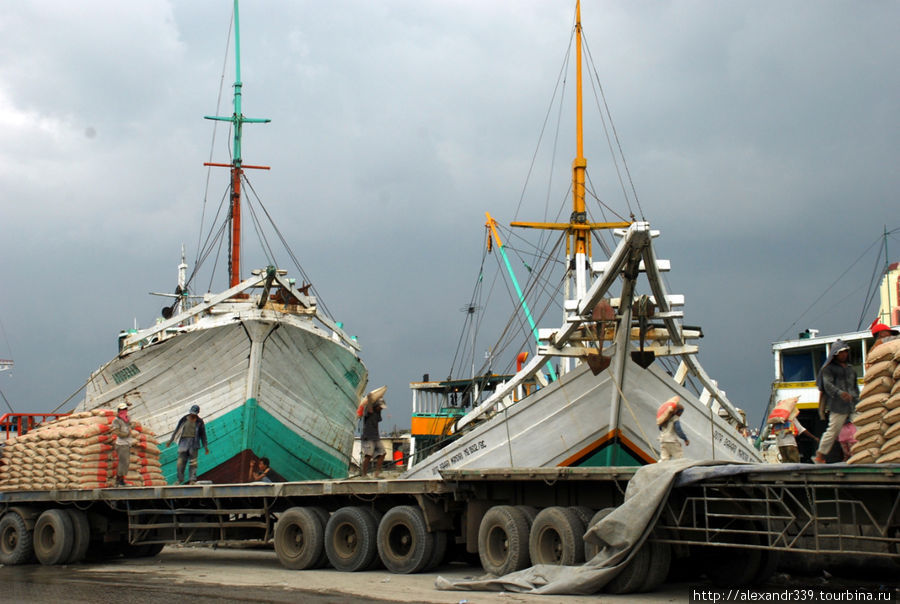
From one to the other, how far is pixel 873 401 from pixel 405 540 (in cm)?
560

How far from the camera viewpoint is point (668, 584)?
32.7 ft

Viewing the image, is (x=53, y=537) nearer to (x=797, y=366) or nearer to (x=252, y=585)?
(x=252, y=585)

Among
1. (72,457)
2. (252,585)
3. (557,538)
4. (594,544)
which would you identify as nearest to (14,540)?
(72,457)

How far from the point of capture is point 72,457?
14.6 metres

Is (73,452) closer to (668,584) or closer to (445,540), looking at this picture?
(445,540)

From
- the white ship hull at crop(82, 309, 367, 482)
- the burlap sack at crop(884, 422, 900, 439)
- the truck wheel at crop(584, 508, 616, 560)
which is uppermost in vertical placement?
the white ship hull at crop(82, 309, 367, 482)

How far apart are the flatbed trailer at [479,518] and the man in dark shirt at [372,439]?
2373 mm

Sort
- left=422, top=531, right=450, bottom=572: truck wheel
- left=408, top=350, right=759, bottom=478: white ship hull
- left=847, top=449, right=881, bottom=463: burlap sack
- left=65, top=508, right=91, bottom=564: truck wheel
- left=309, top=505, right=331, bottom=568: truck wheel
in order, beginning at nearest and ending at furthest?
1. left=847, top=449, right=881, bottom=463: burlap sack
2. left=422, top=531, right=450, bottom=572: truck wheel
3. left=309, top=505, right=331, bottom=568: truck wheel
4. left=65, top=508, right=91, bottom=564: truck wheel
5. left=408, top=350, right=759, bottom=478: white ship hull

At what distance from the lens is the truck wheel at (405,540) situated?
11.0 metres

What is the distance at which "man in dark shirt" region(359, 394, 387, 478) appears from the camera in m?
15.4

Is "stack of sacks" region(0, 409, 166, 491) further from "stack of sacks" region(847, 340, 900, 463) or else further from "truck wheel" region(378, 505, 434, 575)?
"stack of sacks" region(847, 340, 900, 463)

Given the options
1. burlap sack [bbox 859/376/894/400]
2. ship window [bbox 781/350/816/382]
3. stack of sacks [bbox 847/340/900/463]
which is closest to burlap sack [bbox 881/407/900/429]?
stack of sacks [bbox 847/340/900/463]

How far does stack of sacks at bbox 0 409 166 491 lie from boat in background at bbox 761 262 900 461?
15535 millimetres

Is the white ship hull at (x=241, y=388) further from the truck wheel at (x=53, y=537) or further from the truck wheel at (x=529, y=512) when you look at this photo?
the truck wheel at (x=529, y=512)
